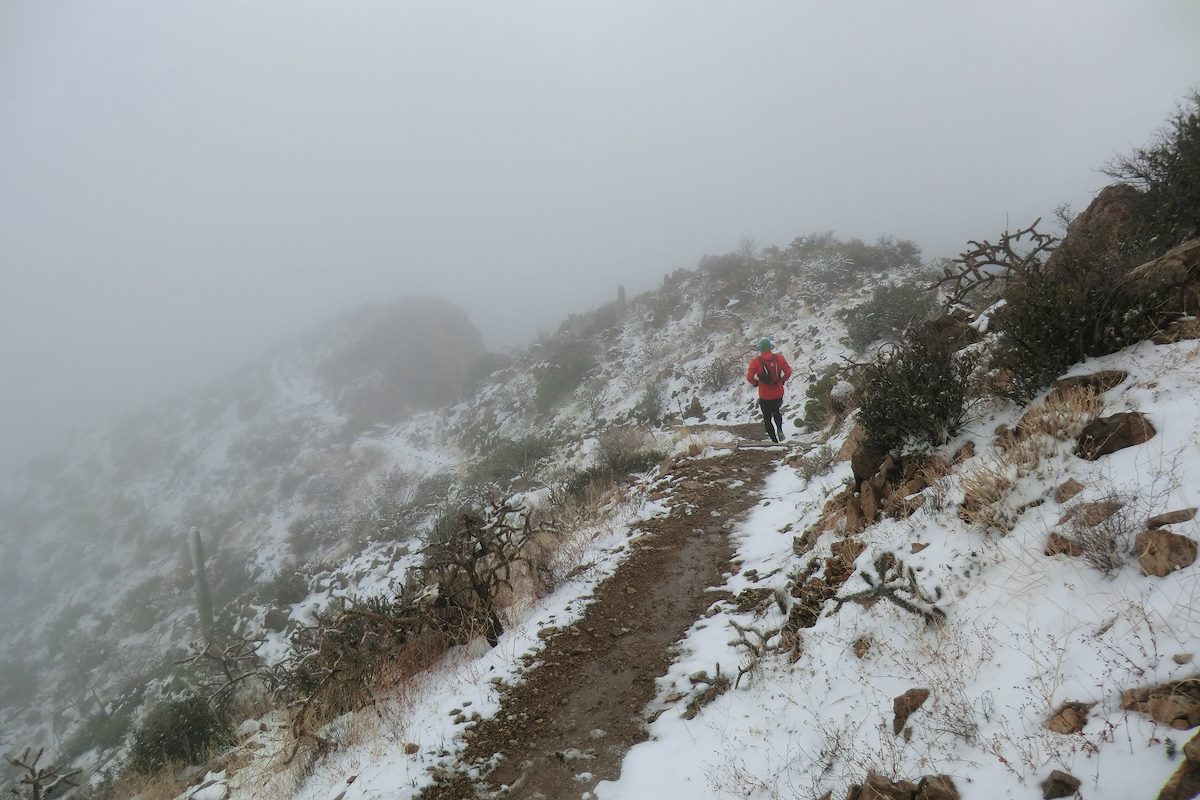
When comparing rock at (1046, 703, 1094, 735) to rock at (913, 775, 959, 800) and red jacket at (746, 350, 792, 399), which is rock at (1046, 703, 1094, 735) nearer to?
rock at (913, 775, 959, 800)

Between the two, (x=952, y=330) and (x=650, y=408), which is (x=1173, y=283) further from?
(x=650, y=408)

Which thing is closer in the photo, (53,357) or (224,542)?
(224,542)

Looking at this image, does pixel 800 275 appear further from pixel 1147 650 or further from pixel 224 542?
pixel 224 542

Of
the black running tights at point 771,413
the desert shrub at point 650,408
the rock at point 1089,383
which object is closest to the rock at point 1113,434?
the rock at point 1089,383

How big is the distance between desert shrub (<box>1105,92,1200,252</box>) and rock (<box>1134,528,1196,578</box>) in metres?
3.72

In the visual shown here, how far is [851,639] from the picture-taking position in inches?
131

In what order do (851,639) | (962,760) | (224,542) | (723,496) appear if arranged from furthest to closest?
(224,542)
(723,496)
(851,639)
(962,760)

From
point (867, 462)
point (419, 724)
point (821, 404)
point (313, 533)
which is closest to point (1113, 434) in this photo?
point (867, 462)

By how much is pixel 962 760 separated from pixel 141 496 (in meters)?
53.4

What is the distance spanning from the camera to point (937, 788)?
207 cm

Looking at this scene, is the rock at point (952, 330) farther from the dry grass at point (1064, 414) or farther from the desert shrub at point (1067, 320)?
the dry grass at point (1064, 414)

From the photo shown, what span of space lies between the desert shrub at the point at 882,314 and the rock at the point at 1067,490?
1435cm

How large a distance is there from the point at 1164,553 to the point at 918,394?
226 centimetres

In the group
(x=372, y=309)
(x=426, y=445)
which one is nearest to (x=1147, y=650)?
(x=426, y=445)
